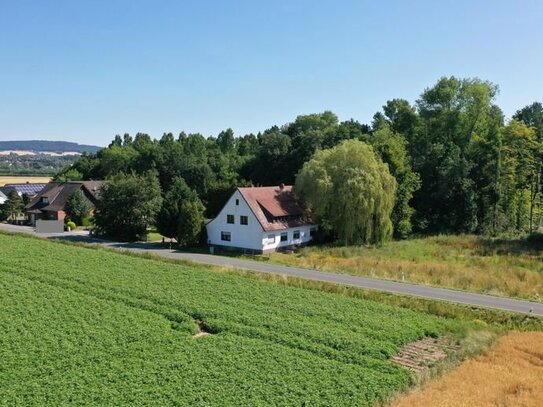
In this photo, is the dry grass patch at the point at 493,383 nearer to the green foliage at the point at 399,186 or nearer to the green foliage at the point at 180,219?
the green foliage at the point at 180,219

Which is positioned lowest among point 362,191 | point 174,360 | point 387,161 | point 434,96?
point 174,360

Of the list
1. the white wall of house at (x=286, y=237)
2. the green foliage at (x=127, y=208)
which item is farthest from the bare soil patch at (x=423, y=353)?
the green foliage at (x=127, y=208)

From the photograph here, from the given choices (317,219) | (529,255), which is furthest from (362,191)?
(529,255)

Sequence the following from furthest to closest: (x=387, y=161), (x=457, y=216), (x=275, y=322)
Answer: (x=457, y=216) < (x=387, y=161) < (x=275, y=322)

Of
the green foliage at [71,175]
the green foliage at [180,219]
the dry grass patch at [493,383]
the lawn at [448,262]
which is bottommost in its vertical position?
the dry grass patch at [493,383]

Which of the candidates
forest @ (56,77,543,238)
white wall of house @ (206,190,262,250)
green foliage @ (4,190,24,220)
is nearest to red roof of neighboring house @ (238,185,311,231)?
white wall of house @ (206,190,262,250)

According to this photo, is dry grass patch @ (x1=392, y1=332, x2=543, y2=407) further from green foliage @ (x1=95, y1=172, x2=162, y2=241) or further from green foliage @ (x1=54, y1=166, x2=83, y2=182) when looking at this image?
green foliage @ (x1=54, y1=166, x2=83, y2=182)

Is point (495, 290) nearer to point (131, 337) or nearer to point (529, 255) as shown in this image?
point (529, 255)
